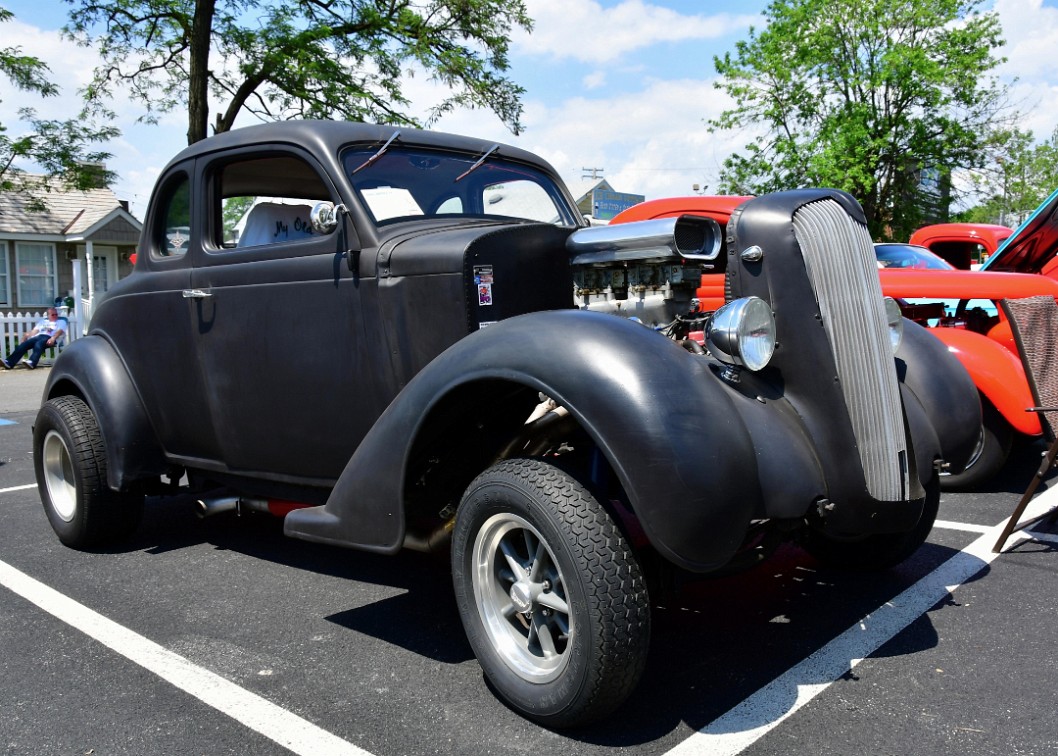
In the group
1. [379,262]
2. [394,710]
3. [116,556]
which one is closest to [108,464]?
[116,556]

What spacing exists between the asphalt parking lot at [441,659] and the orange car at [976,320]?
104cm

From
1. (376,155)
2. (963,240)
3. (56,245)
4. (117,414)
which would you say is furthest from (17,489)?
(56,245)

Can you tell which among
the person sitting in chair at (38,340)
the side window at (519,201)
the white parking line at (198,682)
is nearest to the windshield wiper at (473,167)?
the side window at (519,201)

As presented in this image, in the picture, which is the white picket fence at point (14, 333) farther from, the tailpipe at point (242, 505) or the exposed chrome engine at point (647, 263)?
the exposed chrome engine at point (647, 263)

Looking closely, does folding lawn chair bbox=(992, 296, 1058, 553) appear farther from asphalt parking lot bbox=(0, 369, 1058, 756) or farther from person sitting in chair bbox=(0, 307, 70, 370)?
person sitting in chair bbox=(0, 307, 70, 370)

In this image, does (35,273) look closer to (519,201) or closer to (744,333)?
(519,201)

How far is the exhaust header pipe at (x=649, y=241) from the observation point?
3184mm

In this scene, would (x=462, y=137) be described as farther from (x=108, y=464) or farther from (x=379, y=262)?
(x=108, y=464)

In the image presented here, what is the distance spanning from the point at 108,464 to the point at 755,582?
9.80ft

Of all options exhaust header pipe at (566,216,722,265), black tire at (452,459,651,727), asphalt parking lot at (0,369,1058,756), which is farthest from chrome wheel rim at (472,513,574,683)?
exhaust header pipe at (566,216,722,265)

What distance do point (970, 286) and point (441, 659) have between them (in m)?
4.70

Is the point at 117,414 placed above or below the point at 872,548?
above

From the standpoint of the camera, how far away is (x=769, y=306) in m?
2.75

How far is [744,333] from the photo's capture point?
2637 mm
